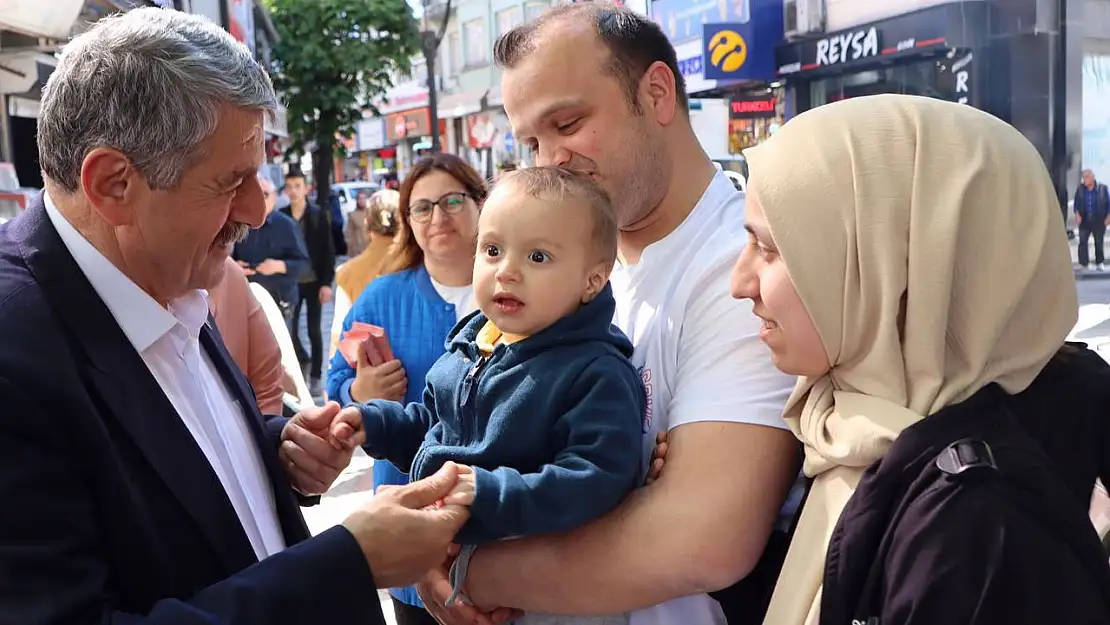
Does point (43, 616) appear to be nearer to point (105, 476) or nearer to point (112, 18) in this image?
point (105, 476)

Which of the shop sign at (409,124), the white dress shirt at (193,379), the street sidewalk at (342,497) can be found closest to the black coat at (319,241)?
the street sidewalk at (342,497)

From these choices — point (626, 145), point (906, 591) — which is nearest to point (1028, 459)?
point (906, 591)

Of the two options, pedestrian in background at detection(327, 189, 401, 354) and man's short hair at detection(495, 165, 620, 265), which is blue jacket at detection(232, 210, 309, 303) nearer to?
pedestrian in background at detection(327, 189, 401, 354)

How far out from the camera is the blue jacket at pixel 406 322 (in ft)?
10.3

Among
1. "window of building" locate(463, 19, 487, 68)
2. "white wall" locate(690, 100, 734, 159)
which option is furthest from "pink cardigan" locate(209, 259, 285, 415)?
"window of building" locate(463, 19, 487, 68)

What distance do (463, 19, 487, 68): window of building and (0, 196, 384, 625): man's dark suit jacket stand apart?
31.0 metres

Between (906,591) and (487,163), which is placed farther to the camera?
(487,163)

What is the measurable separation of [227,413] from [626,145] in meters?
0.94

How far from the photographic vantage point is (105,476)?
1288 mm

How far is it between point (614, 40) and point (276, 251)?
574 cm

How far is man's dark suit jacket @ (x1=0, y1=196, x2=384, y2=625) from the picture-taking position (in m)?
1.19

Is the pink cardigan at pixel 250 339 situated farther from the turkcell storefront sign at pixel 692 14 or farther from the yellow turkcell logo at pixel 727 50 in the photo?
the turkcell storefront sign at pixel 692 14

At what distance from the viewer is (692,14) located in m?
20.0

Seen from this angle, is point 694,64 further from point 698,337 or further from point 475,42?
point 698,337
